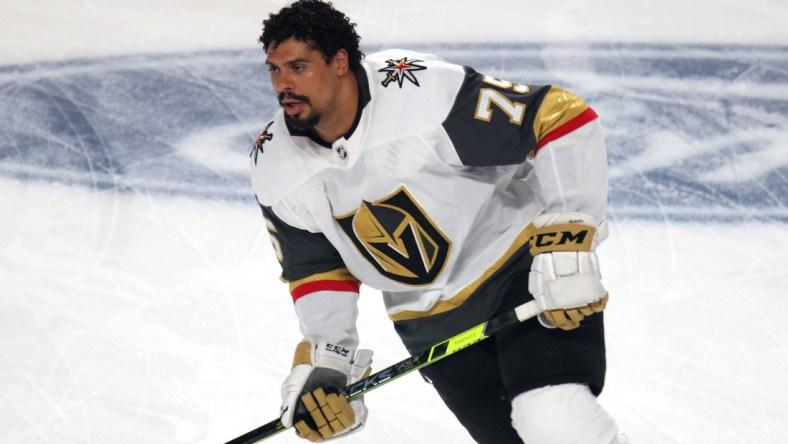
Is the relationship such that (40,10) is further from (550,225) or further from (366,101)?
(550,225)

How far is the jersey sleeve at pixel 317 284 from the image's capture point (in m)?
2.71

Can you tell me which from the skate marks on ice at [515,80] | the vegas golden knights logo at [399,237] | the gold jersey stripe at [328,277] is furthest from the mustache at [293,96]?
the skate marks on ice at [515,80]

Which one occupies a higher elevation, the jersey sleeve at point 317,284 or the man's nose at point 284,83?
the man's nose at point 284,83

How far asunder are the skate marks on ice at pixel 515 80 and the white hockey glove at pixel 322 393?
5.36ft

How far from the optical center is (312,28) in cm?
253

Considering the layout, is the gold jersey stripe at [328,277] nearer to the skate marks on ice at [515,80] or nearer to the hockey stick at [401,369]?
the hockey stick at [401,369]

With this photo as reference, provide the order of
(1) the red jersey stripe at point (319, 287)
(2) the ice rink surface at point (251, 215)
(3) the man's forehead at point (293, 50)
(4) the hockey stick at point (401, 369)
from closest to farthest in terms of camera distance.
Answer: (3) the man's forehead at point (293, 50)
(4) the hockey stick at point (401, 369)
(1) the red jersey stripe at point (319, 287)
(2) the ice rink surface at point (251, 215)

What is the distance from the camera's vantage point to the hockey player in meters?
2.48

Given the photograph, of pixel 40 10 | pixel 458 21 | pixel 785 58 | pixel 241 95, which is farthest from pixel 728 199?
pixel 40 10

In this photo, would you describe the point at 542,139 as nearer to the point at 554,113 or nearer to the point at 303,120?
the point at 554,113

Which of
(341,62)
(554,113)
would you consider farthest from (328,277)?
(554,113)

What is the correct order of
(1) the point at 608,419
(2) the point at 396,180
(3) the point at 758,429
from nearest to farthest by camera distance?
(1) the point at 608,419, (2) the point at 396,180, (3) the point at 758,429

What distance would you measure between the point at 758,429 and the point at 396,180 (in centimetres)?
126

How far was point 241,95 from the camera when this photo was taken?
4699 millimetres
